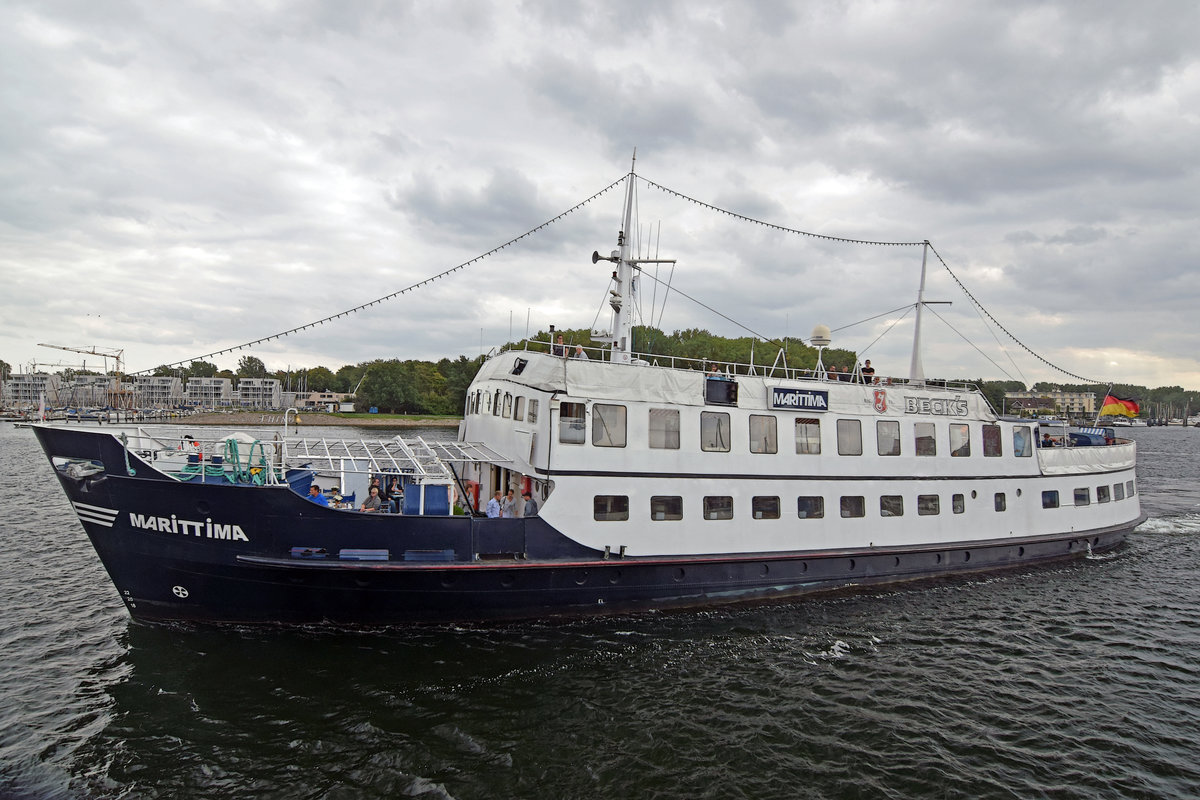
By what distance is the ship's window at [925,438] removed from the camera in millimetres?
17125

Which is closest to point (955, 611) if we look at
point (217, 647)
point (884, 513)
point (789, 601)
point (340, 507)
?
point (884, 513)

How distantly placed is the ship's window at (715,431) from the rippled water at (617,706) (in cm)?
390

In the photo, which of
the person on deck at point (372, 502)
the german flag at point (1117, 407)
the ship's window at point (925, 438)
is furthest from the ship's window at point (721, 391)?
the german flag at point (1117, 407)

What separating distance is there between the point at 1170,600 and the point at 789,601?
11251mm

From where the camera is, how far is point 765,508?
15008 millimetres

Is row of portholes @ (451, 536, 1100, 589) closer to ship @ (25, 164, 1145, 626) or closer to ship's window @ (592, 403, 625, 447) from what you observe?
ship @ (25, 164, 1145, 626)

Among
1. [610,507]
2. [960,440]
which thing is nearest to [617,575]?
[610,507]

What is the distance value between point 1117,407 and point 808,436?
17327 millimetres

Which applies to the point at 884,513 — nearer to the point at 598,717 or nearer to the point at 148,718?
the point at 598,717

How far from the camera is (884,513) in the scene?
53.6 feet

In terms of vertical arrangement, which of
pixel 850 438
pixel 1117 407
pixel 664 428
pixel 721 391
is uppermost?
pixel 1117 407

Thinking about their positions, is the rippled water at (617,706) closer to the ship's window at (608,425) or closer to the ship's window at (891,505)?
the ship's window at (891,505)

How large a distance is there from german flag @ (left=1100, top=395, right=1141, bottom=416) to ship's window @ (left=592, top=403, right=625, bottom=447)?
21367 mm

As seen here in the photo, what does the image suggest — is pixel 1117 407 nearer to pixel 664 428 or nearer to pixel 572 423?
pixel 664 428
